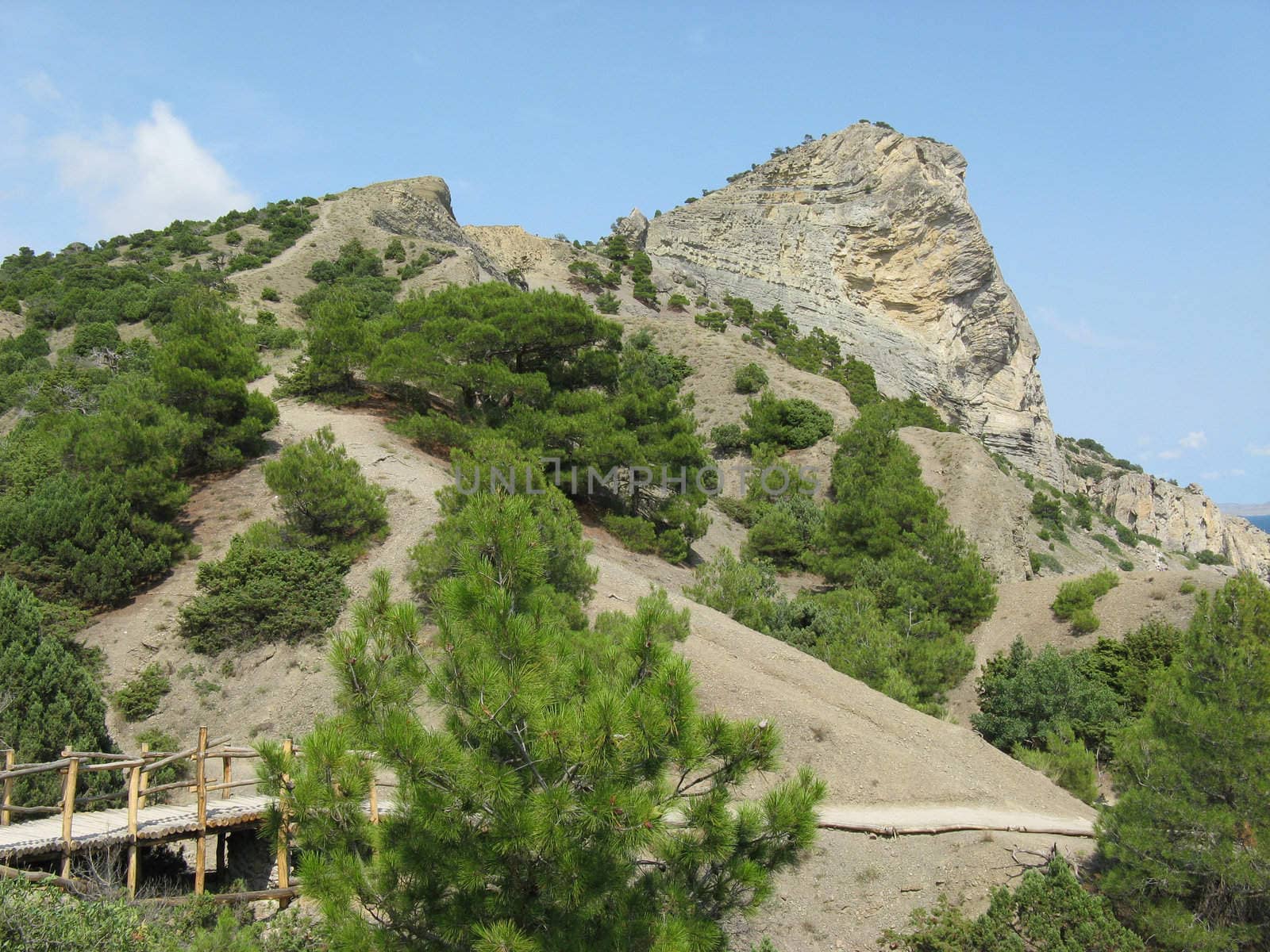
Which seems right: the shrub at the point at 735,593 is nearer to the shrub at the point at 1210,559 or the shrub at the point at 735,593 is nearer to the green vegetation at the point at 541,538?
the green vegetation at the point at 541,538

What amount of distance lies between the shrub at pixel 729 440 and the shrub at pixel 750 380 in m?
4.06

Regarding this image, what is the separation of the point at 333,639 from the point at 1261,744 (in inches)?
400

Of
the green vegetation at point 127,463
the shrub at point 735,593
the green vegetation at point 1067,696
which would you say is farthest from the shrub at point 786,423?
the green vegetation at point 127,463

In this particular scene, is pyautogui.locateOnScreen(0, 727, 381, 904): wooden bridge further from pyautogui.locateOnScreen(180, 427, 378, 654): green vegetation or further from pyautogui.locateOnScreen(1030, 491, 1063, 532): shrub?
pyautogui.locateOnScreen(1030, 491, 1063, 532): shrub

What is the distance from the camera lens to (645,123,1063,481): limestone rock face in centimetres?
5622

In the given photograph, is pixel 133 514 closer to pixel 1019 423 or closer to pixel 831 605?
pixel 831 605

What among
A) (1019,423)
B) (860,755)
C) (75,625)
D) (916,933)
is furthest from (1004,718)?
(1019,423)

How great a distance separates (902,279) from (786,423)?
2753cm

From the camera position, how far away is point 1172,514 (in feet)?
199

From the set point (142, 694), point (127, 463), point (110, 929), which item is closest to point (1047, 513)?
point (127, 463)

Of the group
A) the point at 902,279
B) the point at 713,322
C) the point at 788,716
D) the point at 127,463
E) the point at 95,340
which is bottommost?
the point at 788,716

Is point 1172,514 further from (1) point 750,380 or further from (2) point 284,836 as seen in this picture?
(2) point 284,836

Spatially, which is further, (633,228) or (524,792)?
(633,228)

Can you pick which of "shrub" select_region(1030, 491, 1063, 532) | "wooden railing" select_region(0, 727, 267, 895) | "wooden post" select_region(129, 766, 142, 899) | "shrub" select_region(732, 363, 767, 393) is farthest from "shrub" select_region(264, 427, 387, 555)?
"shrub" select_region(1030, 491, 1063, 532)
